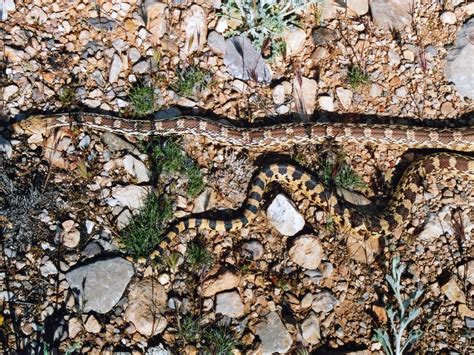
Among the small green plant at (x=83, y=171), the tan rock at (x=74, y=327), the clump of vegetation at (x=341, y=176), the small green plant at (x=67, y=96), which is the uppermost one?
the small green plant at (x=67, y=96)

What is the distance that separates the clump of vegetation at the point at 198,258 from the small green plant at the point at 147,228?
19.3 inches

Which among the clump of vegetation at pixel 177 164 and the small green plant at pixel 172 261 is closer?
the small green plant at pixel 172 261

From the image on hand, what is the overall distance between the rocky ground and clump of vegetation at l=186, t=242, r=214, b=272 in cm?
3

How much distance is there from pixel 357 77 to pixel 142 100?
3.92 meters

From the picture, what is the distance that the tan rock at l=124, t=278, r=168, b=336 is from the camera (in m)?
7.21

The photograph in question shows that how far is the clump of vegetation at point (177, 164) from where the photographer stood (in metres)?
8.57

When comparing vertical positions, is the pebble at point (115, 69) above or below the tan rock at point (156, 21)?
below

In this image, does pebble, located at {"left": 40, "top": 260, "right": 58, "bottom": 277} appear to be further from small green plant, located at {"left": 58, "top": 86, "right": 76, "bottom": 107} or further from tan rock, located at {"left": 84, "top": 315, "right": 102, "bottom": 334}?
small green plant, located at {"left": 58, "top": 86, "right": 76, "bottom": 107}

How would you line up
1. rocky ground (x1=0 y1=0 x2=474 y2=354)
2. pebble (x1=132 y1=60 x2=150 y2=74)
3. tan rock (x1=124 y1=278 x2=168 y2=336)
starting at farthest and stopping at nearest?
1. pebble (x1=132 y1=60 x2=150 y2=74)
2. rocky ground (x1=0 y1=0 x2=474 y2=354)
3. tan rock (x1=124 y1=278 x2=168 y2=336)

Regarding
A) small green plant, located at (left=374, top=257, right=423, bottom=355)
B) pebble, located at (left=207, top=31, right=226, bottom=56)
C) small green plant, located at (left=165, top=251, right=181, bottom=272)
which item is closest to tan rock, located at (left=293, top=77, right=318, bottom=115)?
pebble, located at (left=207, top=31, right=226, bottom=56)

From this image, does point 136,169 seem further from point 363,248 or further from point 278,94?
point 363,248

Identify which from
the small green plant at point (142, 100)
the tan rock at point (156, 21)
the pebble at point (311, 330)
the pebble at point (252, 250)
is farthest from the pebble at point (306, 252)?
the tan rock at point (156, 21)

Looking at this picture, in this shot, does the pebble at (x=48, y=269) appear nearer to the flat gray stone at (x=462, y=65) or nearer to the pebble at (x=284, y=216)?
the pebble at (x=284, y=216)

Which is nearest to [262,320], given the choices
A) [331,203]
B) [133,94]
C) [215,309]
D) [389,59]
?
[215,309]
